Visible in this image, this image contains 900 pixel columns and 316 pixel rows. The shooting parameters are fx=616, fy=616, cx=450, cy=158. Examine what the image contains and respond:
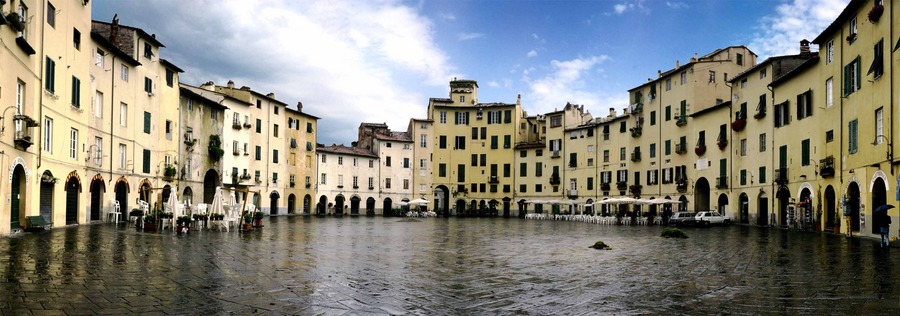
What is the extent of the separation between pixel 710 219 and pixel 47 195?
38.9m

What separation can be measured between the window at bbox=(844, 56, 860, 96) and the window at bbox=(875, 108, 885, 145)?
2.66m

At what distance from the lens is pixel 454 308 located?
8.59 m

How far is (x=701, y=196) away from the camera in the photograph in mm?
51312

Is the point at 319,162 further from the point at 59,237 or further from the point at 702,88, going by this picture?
the point at 59,237

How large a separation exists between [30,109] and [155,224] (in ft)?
19.6

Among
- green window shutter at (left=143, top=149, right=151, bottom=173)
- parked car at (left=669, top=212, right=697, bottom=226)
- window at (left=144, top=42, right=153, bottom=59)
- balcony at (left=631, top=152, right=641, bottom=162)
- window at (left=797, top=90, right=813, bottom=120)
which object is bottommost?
parked car at (left=669, top=212, right=697, bottom=226)

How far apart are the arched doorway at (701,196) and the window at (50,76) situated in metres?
44.9

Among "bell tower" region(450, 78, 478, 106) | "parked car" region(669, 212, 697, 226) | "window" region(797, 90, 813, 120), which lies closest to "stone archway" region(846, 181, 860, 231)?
"window" region(797, 90, 813, 120)

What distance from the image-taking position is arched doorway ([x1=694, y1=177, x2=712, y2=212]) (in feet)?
167

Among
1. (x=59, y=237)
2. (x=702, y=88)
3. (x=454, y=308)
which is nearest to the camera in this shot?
(x=454, y=308)

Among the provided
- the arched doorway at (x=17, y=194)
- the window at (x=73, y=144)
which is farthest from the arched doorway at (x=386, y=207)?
the arched doorway at (x=17, y=194)

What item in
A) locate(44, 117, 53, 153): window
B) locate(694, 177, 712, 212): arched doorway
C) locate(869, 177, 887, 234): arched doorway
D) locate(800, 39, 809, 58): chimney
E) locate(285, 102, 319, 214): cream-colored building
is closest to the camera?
locate(44, 117, 53, 153): window

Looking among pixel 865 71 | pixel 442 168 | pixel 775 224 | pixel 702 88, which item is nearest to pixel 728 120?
pixel 702 88

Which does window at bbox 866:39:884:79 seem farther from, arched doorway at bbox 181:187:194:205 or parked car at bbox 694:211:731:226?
arched doorway at bbox 181:187:194:205
